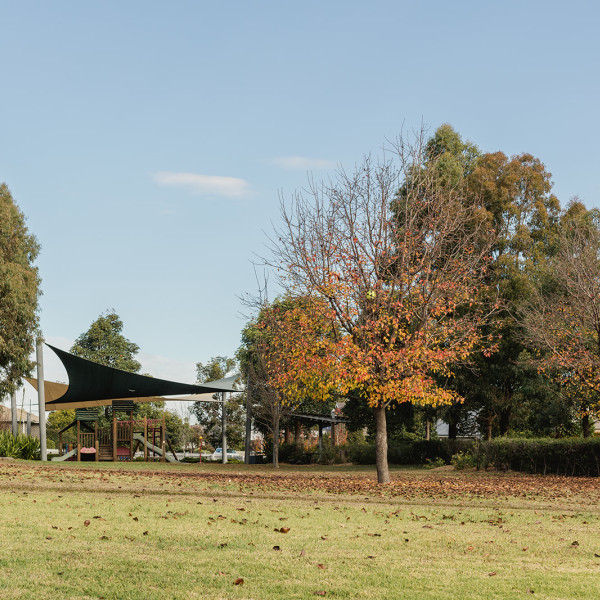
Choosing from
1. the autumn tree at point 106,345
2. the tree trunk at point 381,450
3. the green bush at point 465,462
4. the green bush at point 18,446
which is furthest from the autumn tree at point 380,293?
the autumn tree at point 106,345

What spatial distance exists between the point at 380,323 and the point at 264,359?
14.9 meters

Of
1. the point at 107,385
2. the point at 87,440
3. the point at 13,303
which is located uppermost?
the point at 13,303

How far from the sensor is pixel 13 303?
2816cm

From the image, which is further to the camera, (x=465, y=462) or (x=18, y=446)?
(x=18, y=446)

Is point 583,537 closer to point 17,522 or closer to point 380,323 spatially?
point 17,522

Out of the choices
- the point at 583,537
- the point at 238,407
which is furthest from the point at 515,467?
the point at 238,407

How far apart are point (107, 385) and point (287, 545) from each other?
24.5m

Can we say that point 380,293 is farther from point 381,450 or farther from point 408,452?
point 408,452

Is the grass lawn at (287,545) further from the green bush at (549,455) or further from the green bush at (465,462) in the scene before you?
the green bush at (465,462)

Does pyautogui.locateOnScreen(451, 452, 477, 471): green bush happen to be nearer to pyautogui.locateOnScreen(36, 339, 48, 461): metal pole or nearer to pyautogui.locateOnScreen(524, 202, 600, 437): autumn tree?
pyautogui.locateOnScreen(524, 202, 600, 437): autumn tree

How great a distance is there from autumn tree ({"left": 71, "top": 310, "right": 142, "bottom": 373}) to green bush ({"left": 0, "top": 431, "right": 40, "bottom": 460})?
21099mm

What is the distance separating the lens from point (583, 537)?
912 cm

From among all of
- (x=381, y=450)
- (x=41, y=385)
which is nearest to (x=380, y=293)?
(x=381, y=450)

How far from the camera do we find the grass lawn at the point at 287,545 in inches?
233
